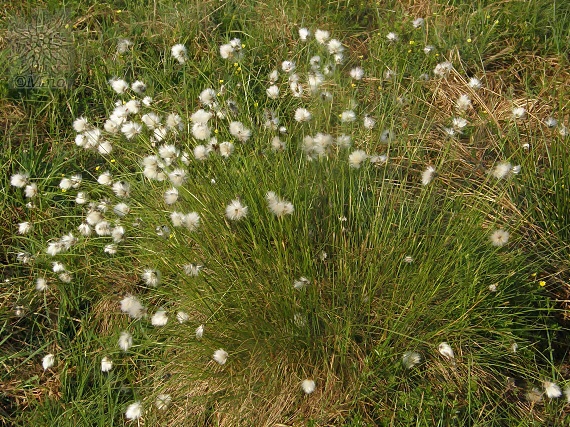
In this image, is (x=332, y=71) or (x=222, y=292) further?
(x=332, y=71)

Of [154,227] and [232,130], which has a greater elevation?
[232,130]

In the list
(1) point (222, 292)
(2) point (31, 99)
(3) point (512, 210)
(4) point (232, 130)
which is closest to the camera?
(1) point (222, 292)

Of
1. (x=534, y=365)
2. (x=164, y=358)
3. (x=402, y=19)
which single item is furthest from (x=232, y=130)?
(x=402, y=19)

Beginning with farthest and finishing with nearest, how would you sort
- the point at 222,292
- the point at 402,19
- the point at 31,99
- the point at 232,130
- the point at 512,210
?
the point at 402,19 < the point at 31,99 < the point at 512,210 < the point at 232,130 < the point at 222,292

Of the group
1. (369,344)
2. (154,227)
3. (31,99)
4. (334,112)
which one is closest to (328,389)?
(369,344)

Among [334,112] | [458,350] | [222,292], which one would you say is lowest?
[458,350]

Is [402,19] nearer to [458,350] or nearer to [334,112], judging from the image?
[334,112]

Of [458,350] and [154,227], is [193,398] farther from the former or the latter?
[458,350]
